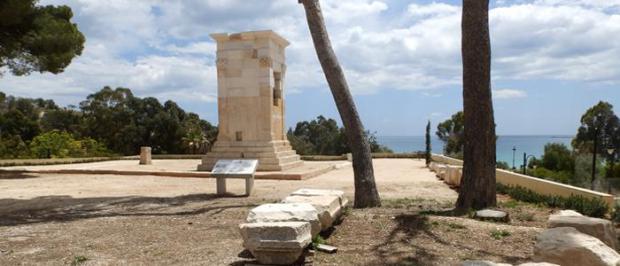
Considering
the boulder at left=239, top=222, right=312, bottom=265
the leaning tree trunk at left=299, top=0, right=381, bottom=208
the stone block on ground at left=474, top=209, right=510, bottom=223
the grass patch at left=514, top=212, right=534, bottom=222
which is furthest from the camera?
the leaning tree trunk at left=299, top=0, right=381, bottom=208

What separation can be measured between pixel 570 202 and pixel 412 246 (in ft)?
15.5

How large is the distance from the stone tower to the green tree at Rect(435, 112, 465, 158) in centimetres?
2406

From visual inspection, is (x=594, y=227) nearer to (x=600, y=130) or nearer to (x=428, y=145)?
(x=428, y=145)

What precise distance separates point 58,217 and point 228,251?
4.04m

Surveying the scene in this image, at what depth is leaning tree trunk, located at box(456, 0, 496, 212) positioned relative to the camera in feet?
24.4

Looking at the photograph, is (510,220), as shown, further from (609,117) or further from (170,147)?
(609,117)

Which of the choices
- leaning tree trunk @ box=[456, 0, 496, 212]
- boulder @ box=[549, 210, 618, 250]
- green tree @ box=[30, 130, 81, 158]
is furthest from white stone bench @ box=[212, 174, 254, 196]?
green tree @ box=[30, 130, 81, 158]

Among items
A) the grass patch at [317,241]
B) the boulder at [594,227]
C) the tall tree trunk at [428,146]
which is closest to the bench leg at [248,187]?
the grass patch at [317,241]

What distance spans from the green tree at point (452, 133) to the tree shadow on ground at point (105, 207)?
31453 millimetres

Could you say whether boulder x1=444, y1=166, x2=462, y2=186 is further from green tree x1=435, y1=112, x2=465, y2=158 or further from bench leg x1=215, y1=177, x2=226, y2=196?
green tree x1=435, y1=112, x2=465, y2=158

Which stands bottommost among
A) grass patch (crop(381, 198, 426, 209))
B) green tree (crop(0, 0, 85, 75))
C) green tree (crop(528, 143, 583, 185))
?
green tree (crop(528, 143, 583, 185))

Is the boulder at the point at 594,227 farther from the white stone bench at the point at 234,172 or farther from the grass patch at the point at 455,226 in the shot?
the white stone bench at the point at 234,172

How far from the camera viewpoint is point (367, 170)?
27.4 ft

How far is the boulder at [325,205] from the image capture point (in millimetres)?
5621
